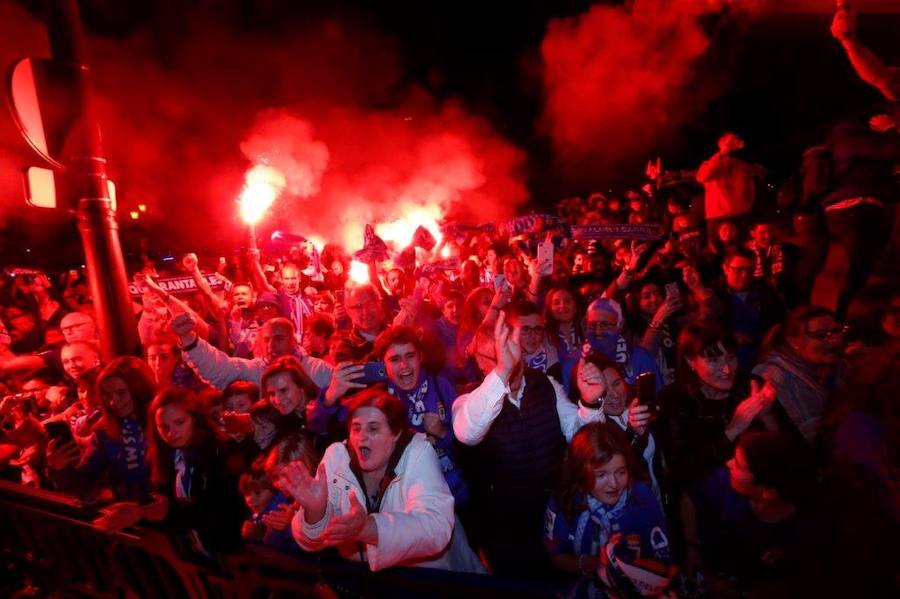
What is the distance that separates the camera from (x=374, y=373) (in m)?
3.17

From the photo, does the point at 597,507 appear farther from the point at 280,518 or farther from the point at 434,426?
the point at 280,518

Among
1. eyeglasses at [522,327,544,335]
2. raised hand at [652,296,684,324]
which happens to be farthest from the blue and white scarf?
raised hand at [652,296,684,324]

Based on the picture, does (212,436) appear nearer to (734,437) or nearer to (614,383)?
(614,383)

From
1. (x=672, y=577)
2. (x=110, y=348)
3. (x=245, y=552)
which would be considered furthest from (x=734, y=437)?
(x=110, y=348)

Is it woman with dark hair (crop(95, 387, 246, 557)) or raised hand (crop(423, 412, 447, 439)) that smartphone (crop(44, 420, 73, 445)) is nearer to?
woman with dark hair (crop(95, 387, 246, 557))

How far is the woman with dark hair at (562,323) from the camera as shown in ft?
13.6

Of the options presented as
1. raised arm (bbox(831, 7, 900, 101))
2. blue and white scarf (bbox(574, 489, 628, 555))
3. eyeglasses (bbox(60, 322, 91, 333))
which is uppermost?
raised arm (bbox(831, 7, 900, 101))

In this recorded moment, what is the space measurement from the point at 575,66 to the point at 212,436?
888 centimetres

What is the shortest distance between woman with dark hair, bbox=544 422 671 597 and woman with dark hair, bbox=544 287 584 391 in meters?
1.64

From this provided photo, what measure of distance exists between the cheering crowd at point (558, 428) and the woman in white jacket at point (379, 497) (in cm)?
1

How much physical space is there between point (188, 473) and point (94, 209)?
2529 millimetres

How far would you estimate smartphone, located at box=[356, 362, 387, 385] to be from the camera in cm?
315

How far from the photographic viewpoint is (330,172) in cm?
1505

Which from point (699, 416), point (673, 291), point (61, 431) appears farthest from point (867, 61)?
point (61, 431)
